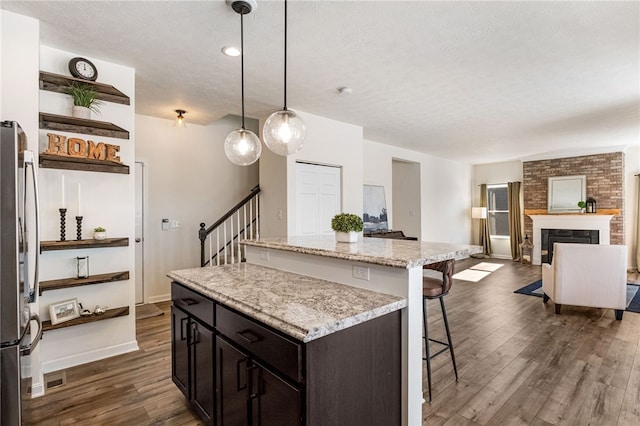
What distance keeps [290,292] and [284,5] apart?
190cm

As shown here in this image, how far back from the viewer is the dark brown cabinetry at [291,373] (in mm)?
1328

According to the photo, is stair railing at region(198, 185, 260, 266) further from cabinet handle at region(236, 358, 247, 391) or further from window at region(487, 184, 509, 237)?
window at region(487, 184, 509, 237)

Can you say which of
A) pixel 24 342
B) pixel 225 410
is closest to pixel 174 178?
pixel 24 342

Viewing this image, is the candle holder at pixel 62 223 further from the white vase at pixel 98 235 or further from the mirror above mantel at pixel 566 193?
the mirror above mantel at pixel 566 193

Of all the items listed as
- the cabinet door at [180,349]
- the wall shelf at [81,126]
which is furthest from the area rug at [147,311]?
the wall shelf at [81,126]

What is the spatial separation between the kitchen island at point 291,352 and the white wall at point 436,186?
504 cm

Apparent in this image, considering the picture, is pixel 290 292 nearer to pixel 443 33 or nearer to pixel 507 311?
pixel 443 33

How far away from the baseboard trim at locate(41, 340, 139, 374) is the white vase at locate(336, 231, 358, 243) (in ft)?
7.81

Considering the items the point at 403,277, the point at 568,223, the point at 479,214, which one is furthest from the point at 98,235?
the point at 479,214

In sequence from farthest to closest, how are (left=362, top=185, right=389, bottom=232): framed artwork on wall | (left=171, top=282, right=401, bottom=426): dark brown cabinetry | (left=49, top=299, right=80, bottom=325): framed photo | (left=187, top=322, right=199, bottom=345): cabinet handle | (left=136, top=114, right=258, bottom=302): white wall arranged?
1. (left=362, top=185, right=389, bottom=232): framed artwork on wall
2. (left=136, top=114, right=258, bottom=302): white wall
3. (left=49, top=299, right=80, bottom=325): framed photo
4. (left=187, top=322, right=199, bottom=345): cabinet handle
5. (left=171, top=282, right=401, bottom=426): dark brown cabinetry

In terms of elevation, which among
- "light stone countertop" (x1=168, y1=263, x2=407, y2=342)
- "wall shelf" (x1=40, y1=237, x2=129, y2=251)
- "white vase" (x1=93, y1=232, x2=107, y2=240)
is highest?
"white vase" (x1=93, y1=232, x2=107, y2=240)

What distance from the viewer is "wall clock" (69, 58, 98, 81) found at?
115 inches

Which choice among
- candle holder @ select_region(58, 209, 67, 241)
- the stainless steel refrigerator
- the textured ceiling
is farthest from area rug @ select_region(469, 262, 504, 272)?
the stainless steel refrigerator

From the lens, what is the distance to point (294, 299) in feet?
5.62
